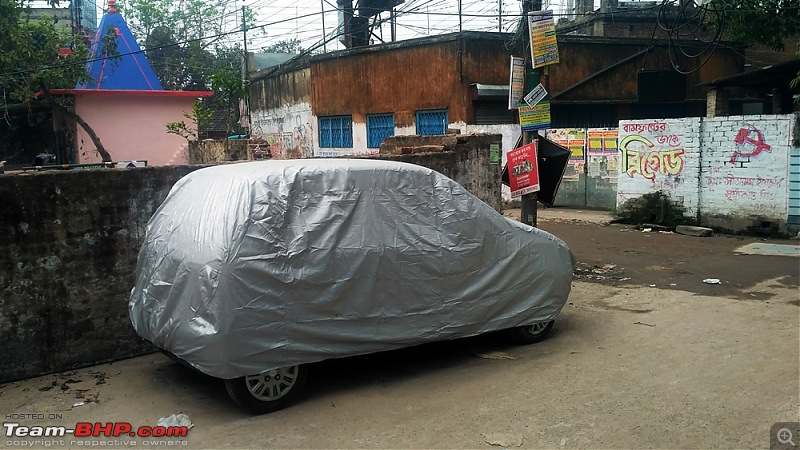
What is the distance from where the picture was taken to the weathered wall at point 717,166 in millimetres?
11836

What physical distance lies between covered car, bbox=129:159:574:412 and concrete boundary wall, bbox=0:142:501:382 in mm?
649

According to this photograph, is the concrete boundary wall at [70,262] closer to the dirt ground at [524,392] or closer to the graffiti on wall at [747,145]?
the dirt ground at [524,392]

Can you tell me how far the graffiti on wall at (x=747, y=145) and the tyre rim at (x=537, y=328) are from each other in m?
7.91

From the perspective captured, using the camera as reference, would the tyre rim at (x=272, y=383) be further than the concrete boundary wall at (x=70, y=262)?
No

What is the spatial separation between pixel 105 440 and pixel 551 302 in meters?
3.80

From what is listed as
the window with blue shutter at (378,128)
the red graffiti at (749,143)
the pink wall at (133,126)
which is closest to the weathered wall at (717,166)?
the red graffiti at (749,143)

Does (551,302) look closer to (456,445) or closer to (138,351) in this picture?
(456,445)

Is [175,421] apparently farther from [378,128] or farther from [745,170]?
[378,128]

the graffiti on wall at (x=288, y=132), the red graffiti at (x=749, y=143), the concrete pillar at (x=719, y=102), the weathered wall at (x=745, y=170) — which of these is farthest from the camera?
the graffiti on wall at (x=288, y=132)

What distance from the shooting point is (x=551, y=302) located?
6156 mm

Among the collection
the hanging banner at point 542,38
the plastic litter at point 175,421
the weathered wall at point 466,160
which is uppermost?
the hanging banner at point 542,38

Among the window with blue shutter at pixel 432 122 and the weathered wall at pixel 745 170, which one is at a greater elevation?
the window with blue shutter at pixel 432 122

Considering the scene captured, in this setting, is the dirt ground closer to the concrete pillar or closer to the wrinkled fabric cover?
the wrinkled fabric cover

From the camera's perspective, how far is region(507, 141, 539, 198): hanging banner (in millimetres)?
8633
